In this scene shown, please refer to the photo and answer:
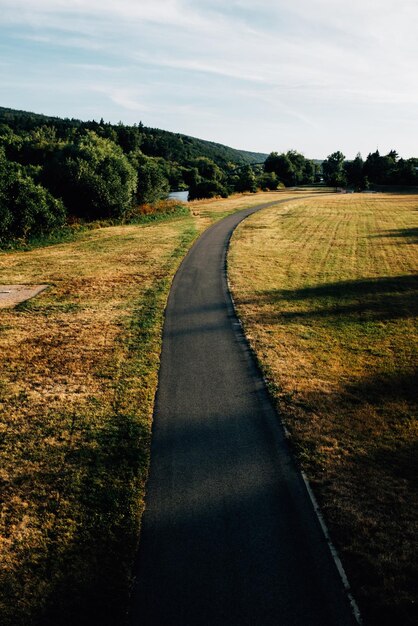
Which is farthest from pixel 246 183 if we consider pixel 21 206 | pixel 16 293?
pixel 16 293

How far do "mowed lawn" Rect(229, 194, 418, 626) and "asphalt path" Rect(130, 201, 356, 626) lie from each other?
0.46m

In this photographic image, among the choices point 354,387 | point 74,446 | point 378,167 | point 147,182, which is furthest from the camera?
point 378,167

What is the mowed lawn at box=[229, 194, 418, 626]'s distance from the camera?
560 centimetres

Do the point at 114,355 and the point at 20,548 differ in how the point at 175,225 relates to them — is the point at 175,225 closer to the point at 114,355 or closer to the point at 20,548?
the point at 114,355

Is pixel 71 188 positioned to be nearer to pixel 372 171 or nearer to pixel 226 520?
pixel 226 520

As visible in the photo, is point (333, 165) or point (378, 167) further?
point (333, 165)

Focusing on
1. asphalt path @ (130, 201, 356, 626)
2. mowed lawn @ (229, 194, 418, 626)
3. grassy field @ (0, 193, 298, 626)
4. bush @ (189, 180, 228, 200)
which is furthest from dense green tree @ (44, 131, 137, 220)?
bush @ (189, 180, 228, 200)

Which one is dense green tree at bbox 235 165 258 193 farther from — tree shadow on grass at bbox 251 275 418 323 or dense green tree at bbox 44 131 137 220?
tree shadow on grass at bbox 251 275 418 323

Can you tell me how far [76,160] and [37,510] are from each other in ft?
110

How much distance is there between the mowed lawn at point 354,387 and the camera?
560 centimetres

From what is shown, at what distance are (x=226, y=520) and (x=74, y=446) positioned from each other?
352cm

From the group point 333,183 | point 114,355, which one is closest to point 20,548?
point 114,355

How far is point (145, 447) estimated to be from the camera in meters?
7.77

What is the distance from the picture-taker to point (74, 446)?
306 inches
